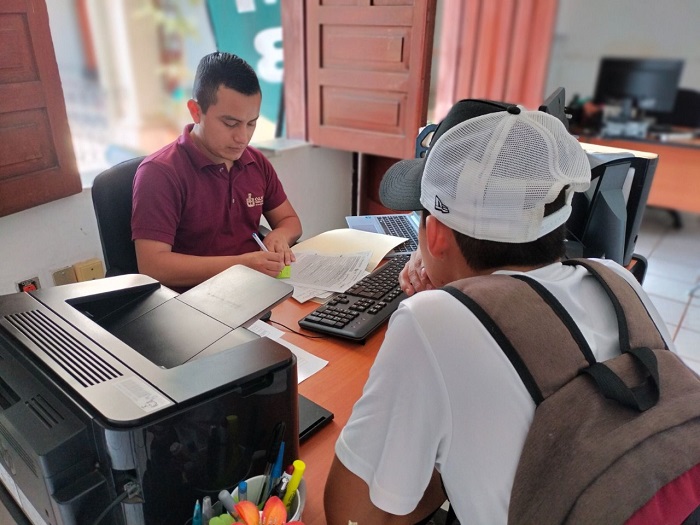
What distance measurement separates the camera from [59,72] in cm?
167

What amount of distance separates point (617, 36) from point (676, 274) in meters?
2.03

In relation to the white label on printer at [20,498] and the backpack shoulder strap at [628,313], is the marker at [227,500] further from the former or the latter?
the backpack shoulder strap at [628,313]

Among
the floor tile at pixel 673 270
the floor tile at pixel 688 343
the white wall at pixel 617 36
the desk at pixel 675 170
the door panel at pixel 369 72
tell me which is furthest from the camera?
the white wall at pixel 617 36

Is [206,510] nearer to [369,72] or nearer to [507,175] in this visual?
[507,175]

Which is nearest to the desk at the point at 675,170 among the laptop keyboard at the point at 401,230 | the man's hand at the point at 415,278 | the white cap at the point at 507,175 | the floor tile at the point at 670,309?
the floor tile at the point at 670,309

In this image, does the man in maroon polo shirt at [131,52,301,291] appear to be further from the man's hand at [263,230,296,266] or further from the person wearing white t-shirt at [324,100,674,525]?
the person wearing white t-shirt at [324,100,674,525]

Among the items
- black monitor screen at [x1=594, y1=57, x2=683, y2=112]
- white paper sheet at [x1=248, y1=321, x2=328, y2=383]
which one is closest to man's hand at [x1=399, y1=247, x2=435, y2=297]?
white paper sheet at [x1=248, y1=321, x2=328, y2=383]

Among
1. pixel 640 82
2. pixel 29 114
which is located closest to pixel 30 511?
pixel 29 114

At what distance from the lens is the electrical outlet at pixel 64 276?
6.08 ft

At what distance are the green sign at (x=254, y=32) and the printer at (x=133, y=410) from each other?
243 cm

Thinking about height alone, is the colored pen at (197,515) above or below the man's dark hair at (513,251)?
below

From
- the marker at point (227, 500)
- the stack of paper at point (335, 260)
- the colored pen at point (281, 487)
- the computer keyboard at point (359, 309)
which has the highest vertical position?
the marker at point (227, 500)

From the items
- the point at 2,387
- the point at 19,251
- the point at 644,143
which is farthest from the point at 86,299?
the point at 644,143

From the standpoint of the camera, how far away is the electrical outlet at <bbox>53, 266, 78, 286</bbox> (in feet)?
6.08
